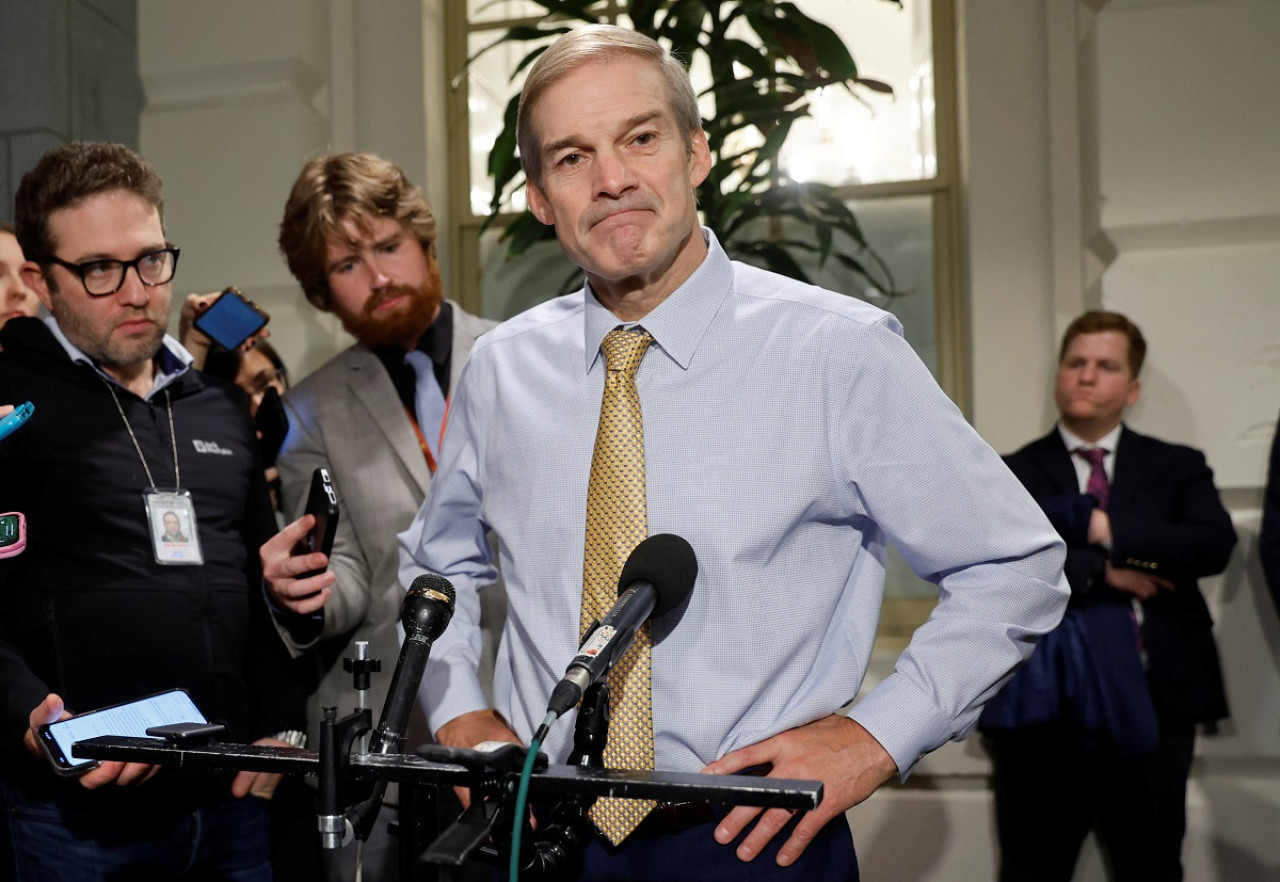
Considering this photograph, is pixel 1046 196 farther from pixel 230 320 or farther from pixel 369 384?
pixel 230 320

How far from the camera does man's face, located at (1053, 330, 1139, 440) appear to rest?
9.65 feet

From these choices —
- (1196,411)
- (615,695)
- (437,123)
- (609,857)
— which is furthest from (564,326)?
(437,123)

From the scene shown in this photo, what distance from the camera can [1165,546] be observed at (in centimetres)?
274

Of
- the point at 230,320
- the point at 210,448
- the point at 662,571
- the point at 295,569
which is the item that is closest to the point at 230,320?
the point at 230,320

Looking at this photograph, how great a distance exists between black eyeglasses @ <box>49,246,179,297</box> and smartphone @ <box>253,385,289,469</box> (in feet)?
1.33

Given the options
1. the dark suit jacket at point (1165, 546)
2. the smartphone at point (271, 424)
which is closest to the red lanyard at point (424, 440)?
the smartphone at point (271, 424)

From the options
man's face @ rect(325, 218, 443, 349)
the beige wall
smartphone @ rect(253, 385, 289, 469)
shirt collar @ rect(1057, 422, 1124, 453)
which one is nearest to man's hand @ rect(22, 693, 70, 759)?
smartphone @ rect(253, 385, 289, 469)

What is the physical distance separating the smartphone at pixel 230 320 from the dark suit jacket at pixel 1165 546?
1.94m

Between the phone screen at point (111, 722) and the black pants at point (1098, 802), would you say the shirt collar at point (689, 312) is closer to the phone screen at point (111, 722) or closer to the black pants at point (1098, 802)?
the phone screen at point (111, 722)

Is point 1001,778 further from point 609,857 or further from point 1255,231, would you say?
point 609,857

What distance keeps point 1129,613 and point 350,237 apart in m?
2.06

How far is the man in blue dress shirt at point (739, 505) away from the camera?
1.20 m

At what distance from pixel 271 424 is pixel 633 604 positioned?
162 cm

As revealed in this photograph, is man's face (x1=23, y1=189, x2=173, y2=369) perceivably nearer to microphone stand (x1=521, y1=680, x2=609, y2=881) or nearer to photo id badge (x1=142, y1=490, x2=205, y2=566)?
photo id badge (x1=142, y1=490, x2=205, y2=566)
